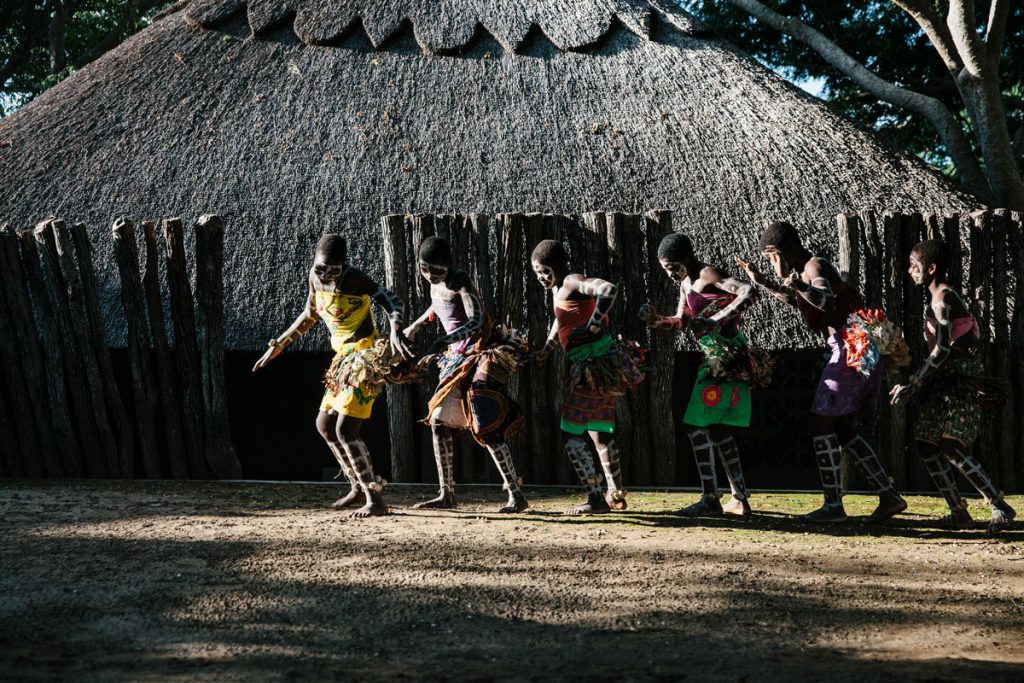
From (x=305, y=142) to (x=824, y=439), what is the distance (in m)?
5.16

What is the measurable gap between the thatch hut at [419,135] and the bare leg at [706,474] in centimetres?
179

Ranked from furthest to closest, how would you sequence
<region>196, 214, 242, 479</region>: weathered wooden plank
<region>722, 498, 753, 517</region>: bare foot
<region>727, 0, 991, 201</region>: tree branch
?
<region>727, 0, 991, 201</region>: tree branch, <region>196, 214, 242, 479</region>: weathered wooden plank, <region>722, 498, 753, 517</region>: bare foot

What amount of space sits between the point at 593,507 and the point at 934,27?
22.5ft

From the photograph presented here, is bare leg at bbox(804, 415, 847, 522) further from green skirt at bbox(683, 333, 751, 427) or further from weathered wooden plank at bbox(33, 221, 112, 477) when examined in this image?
weathered wooden plank at bbox(33, 221, 112, 477)

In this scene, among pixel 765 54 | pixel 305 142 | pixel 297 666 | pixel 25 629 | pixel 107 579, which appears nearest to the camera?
pixel 297 666

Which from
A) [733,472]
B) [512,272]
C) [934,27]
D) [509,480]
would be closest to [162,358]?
[512,272]

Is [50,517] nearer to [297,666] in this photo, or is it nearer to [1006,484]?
[297,666]

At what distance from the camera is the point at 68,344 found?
7602mm

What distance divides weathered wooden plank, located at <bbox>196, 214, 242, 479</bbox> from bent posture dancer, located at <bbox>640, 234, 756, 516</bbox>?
3.05 metres

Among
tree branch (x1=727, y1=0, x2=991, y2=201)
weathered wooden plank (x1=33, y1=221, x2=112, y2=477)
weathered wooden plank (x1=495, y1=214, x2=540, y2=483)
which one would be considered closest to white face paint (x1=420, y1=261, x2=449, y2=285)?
weathered wooden plank (x1=495, y1=214, x2=540, y2=483)

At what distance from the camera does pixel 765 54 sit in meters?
15.9

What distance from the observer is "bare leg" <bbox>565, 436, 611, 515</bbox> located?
6.28 metres

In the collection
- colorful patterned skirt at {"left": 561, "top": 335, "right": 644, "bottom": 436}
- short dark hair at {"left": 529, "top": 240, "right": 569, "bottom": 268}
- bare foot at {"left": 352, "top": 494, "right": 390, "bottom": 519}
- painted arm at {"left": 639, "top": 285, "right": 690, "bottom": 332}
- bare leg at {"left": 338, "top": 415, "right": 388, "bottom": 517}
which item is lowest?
bare foot at {"left": 352, "top": 494, "right": 390, "bottom": 519}

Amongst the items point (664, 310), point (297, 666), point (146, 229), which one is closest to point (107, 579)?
point (297, 666)
